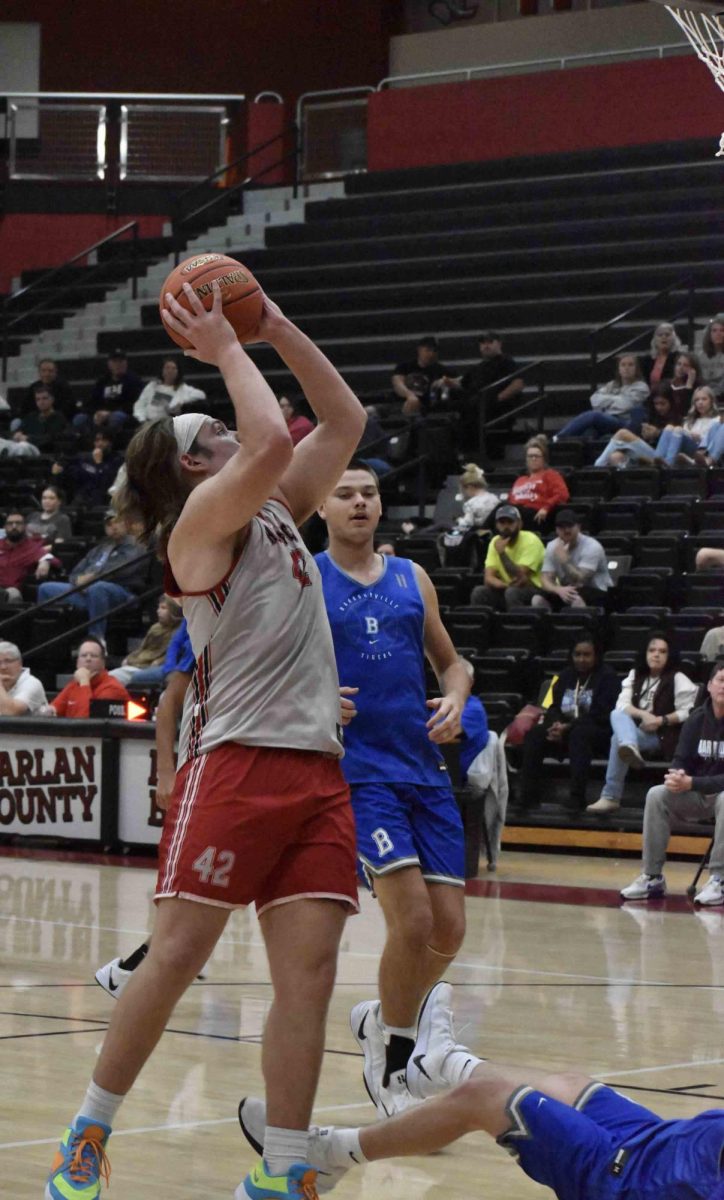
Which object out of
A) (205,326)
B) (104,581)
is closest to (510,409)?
(104,581)

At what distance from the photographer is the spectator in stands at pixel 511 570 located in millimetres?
14977

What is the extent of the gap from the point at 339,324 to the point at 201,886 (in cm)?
1863

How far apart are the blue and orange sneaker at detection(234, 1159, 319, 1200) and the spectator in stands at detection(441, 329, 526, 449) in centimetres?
1504

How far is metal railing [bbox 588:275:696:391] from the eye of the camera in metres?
18.2

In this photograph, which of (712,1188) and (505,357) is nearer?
(712,1188)

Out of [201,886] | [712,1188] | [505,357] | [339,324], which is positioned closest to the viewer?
[712,1188]

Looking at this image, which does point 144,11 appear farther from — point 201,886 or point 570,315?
point 201,886

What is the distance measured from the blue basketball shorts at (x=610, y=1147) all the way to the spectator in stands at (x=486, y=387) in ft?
50.6

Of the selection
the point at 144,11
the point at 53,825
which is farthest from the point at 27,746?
the point at 144,11

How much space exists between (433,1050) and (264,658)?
1398mm

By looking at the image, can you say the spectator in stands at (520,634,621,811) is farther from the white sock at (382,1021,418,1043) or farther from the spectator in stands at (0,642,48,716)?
the white sock at (382,1021,418,1043)

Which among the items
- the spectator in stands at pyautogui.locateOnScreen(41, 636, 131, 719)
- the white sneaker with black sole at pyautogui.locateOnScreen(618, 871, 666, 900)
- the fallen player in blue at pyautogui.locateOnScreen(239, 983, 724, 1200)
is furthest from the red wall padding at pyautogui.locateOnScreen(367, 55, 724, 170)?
the fallen player in blue at pyautogui.locateOnScreen(239, 983, 724, 1200)

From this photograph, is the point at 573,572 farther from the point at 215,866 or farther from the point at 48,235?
the point at 48,235

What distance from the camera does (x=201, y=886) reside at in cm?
363
